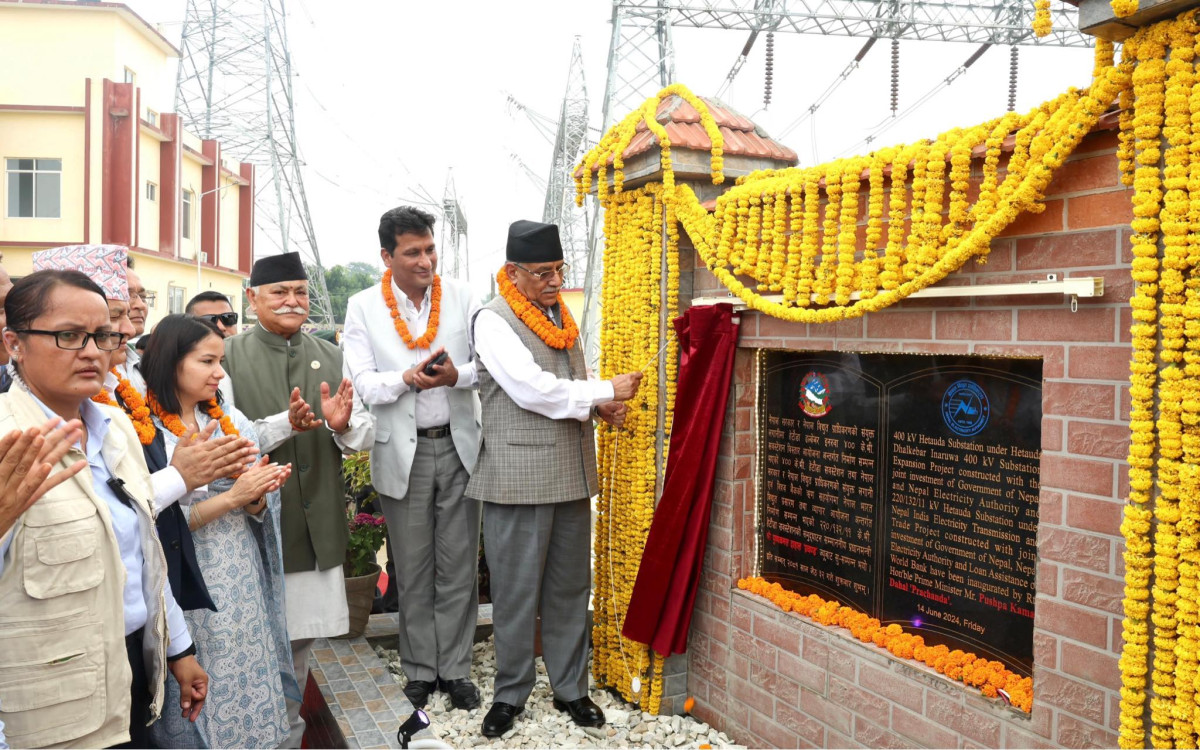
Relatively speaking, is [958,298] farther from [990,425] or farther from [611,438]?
[611,438]

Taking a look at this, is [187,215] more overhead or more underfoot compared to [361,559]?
more overhead

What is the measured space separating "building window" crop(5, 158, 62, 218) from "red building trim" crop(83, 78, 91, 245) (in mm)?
889

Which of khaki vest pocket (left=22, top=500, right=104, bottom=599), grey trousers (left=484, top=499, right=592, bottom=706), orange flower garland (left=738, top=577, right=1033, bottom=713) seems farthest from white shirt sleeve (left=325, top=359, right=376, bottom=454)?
→ orange flower garland (left=738, top=577, right=1033, bottom=713)

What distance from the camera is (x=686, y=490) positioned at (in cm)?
372

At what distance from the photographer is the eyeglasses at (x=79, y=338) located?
6.63 feet

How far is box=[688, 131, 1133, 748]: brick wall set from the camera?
2277mm

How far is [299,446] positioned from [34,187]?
73.9ft

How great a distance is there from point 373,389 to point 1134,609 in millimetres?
2990

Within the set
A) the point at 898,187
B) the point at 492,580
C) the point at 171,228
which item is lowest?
the point at 492,580

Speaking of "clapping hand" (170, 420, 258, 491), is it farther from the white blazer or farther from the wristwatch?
the white blazer

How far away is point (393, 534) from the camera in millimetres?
4043

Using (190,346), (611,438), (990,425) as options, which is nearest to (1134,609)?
(990,425)

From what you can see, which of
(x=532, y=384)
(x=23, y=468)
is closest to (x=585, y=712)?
(x=532, y=384)

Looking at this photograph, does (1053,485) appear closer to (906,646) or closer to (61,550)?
(906,646)
